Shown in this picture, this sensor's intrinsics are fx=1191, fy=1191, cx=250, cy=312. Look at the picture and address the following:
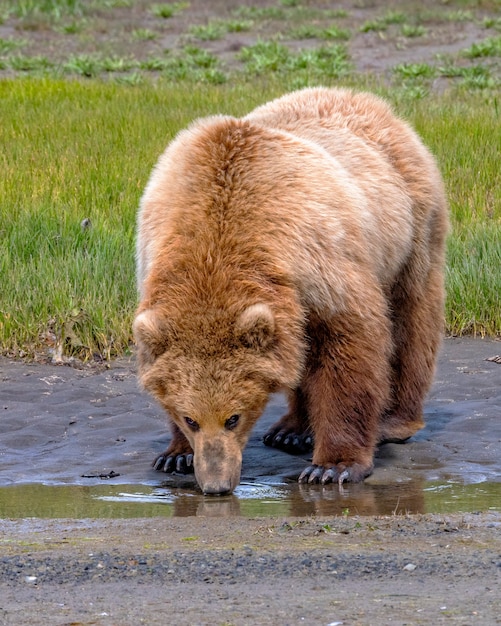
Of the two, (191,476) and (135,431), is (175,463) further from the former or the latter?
(135,431)

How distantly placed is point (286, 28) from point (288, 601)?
69.7 feet

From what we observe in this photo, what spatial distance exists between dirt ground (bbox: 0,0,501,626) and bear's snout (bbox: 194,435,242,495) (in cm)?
28

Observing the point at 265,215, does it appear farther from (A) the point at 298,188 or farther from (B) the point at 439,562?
(B) the point at 439,562

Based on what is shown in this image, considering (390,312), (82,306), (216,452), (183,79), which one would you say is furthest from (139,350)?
(183,79)

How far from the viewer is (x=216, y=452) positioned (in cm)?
495

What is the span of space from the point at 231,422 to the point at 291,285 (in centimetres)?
64

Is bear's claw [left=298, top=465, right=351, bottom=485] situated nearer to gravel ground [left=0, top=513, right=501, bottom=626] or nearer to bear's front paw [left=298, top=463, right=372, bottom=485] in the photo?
bear's front paw [left=298, top=463, right=372, bottom=485]

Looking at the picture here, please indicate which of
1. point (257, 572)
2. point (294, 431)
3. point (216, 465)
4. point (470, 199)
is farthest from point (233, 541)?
point (470, 199)

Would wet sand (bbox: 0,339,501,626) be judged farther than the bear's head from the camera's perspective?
No

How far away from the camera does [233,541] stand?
4.05 m

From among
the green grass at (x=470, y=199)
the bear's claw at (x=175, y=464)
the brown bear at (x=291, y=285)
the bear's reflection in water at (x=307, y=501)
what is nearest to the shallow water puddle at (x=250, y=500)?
the bear's reflection in water at (x=307, y=501)

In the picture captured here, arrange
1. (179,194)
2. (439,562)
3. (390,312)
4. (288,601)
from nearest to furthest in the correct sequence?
(288,601)
(439,562)
(179,194)
(390,312)

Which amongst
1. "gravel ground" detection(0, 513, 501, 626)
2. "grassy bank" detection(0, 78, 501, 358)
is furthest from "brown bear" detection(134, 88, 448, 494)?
"grassy bank" detection(0, 78, 501, 358)

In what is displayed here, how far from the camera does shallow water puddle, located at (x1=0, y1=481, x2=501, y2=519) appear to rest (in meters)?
4.82
